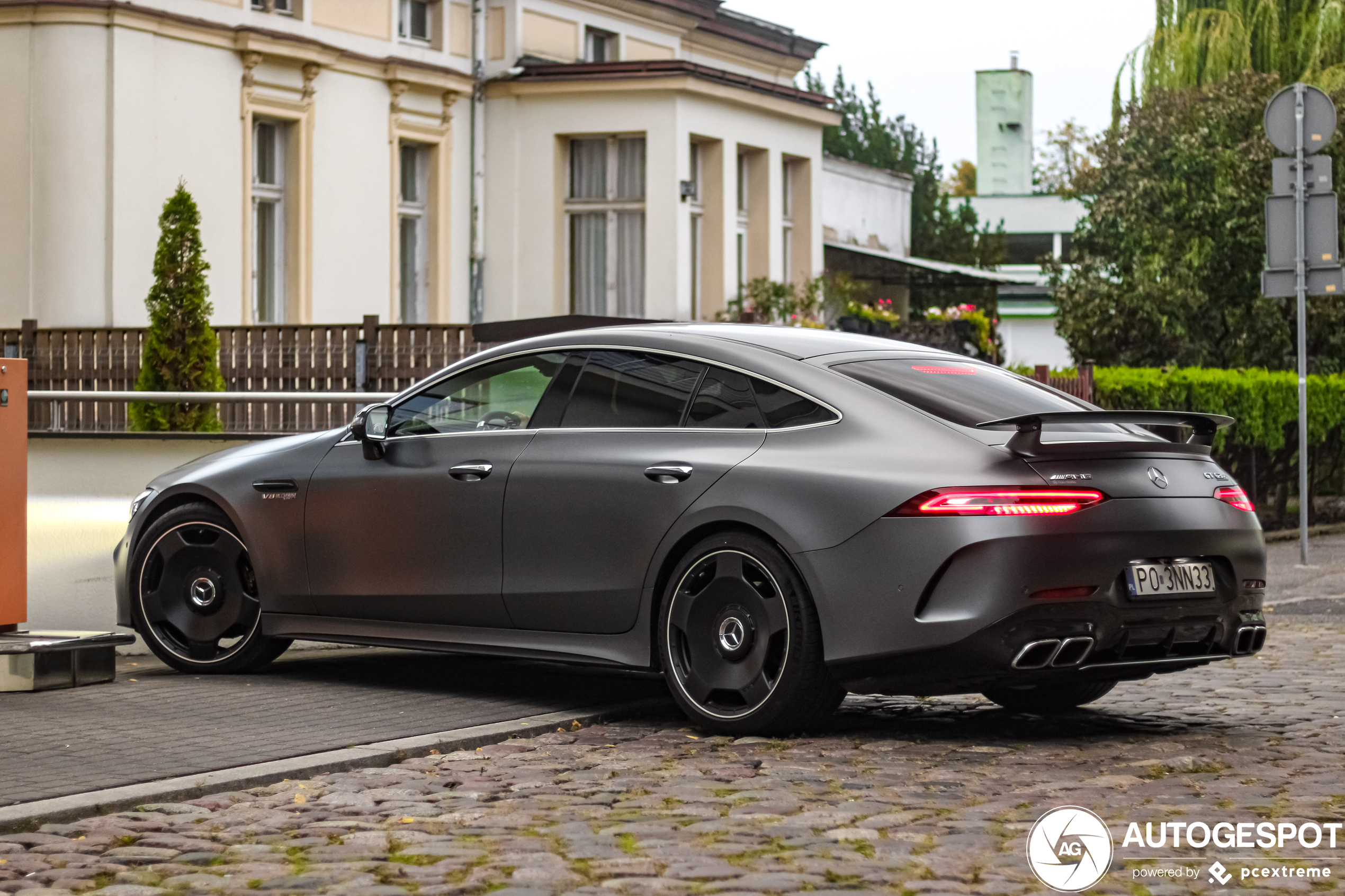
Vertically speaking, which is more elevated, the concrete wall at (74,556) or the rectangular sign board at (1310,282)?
the rectangular sign board at (1310,282)

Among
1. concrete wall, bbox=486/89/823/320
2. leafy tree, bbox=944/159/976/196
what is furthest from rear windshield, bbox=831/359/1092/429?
leafy tree, bbox=944/159/976/196

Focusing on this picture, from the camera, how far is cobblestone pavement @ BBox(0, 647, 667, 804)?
21.8ft

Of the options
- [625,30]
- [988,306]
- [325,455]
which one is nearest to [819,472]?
[325,455]

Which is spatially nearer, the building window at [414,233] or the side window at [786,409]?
the side window at [786,409]

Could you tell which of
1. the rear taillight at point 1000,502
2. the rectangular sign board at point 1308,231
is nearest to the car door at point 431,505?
the rear taillight at point 1000,502

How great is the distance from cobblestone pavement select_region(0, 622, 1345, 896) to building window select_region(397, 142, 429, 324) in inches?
734

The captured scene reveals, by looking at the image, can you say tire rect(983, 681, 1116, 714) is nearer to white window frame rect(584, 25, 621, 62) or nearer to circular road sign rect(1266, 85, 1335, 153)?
circular road sign rect(1266, 85, 1335, 153)

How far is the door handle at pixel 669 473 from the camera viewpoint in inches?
292

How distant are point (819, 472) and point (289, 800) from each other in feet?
7.30

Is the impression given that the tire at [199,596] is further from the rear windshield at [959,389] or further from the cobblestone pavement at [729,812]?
the rear windshield at [959,389]

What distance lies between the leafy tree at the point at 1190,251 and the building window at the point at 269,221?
1153 centimetres

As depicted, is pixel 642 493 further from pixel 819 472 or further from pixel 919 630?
pixel 919 630

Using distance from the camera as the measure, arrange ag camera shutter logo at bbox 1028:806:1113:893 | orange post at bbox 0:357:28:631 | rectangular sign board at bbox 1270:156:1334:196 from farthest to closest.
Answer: rectangular sign board at bbox 1270:156:1334:196 < orange post at bbox 0:357:28:631 < ag camera shutter logo at bbox 1028:806:1113:893

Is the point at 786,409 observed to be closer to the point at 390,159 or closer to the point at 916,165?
the point at 390,159
